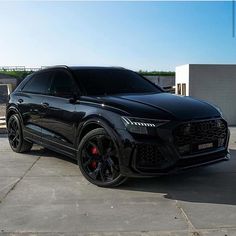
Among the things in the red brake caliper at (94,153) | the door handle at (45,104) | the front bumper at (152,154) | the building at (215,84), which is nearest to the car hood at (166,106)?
the front bumper at (152,154)

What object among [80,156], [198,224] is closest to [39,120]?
[80,156]

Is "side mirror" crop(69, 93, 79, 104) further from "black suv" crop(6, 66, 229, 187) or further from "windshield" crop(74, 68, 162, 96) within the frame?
"windshield" crop(74, 68, 162, 96)

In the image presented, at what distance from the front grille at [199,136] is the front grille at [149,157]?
0.26 meters

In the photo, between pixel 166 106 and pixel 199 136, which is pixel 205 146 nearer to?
pixel 199 136

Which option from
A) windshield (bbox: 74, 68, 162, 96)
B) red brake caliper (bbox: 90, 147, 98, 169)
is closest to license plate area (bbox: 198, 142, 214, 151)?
red brake caliper (bbox: 90, 147, 98, 169)

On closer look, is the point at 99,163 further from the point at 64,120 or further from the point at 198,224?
the point at 198,224

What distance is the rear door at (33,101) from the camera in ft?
25.9

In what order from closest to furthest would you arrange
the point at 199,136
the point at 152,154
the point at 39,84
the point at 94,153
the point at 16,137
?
the point at 152,154 → the point at 199,136 → the point at 94,153 → the point at 39,84 → the point at 16,137

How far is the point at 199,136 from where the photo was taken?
605cm

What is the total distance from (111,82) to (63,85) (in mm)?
771

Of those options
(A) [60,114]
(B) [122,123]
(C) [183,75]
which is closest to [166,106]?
(B) [122,123]

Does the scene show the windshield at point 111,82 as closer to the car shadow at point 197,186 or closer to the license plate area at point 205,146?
the car shadow at point 197,186

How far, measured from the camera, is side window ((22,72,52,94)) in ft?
26.0

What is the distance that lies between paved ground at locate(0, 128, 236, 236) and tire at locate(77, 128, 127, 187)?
134 millimetres
